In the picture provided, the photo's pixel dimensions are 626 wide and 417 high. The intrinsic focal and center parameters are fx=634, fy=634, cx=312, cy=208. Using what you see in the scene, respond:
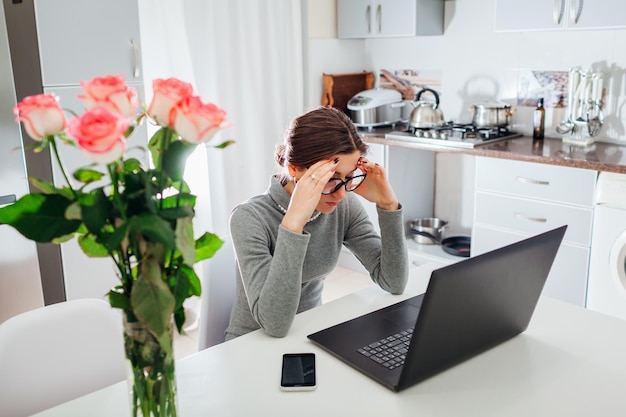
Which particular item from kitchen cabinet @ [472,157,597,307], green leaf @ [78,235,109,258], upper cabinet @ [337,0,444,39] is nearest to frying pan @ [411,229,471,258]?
kitchen cabinet @ [472,157,597,307]

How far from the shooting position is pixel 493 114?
357 centimetres

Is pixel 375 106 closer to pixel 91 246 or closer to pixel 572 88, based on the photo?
pixel 572 88

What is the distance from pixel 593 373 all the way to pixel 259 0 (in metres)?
2.95

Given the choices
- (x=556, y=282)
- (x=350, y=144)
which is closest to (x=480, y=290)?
(x=350, y=144)

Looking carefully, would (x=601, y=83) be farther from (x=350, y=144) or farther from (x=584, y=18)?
(x=350, y=144)

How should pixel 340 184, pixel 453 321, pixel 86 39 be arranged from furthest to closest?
pixel 86 39 → pixel 340 184 → pixel 453 321

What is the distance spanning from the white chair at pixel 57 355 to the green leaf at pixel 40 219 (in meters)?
0.63

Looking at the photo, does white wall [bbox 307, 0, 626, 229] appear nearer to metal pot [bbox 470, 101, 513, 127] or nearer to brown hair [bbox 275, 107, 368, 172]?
metal pot [bbox 470, 101, 513, 127]

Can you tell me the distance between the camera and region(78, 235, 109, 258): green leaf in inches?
36.8

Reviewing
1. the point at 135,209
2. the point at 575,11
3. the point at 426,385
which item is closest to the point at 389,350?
the point at 426,385

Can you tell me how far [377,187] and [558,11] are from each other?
6.15ft

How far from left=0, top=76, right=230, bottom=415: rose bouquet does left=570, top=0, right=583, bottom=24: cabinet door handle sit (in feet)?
8.67

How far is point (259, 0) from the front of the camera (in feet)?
12.0

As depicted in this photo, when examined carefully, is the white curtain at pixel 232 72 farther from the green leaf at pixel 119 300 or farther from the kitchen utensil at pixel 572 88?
the green leaf at pixel 119 300
